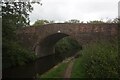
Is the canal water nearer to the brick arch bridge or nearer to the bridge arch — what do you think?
the brick arch bridge

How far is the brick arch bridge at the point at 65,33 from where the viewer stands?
80.5 feet

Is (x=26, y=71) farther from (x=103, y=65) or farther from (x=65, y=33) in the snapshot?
(x=103, y=65)

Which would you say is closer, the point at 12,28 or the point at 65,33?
the point at 12,28

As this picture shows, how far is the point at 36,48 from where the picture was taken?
30.4 metres

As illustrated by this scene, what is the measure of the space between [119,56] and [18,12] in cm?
853

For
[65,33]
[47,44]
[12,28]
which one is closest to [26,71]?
[12,28]

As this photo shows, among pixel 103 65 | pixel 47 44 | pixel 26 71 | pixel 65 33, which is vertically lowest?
pixel 26 71

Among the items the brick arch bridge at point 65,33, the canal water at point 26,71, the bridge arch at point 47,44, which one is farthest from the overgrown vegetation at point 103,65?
the bridge arch at point 47,44

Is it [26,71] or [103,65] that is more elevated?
[103,65]

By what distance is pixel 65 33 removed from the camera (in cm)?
2695

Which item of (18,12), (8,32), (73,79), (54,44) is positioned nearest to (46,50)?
(54,44)

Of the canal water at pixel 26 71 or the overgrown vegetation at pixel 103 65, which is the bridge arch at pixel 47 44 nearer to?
the canal water at pixel 26 71

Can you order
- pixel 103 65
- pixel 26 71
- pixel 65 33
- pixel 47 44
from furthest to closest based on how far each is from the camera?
1. pixel 47 44
2. pixel 65 33
3. pixel 26 71
4. pixel 103 65

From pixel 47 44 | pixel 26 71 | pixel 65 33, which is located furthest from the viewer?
pixel 47 44
